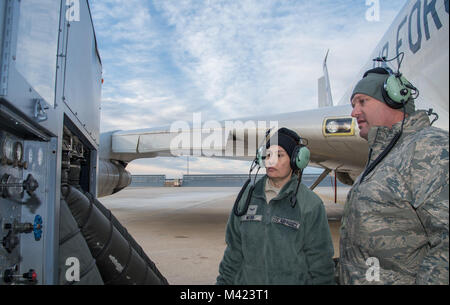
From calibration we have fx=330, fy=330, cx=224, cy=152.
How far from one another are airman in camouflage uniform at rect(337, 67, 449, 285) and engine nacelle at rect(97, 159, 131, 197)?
5.17 metres

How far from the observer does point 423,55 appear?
400 centimetres

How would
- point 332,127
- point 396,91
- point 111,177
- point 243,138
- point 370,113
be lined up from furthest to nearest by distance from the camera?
1. point 111,177
2. point 243,138
3. point 332,127
4. point 370,113
5. point 396,91

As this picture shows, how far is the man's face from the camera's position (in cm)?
162

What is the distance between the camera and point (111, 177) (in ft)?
21.9

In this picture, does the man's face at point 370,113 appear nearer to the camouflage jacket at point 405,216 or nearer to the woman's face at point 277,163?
the camouflage jacket at point 405,216

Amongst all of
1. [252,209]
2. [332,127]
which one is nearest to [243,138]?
[332,127]

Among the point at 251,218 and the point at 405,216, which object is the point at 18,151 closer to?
the point at 251,218

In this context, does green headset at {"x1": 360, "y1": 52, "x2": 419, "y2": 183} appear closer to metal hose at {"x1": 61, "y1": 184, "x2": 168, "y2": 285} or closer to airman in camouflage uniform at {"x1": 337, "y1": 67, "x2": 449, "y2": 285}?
airman in camouflage uniform at {"x1": 337, "y1": 67, "x2": 449, "y2": 285}

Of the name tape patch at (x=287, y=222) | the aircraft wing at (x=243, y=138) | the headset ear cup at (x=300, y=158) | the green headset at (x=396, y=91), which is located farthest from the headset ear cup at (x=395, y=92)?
the aircraft wing at (x=243, y=138)

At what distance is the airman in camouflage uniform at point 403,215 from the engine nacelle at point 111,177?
5.17 m

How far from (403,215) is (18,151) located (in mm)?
1836

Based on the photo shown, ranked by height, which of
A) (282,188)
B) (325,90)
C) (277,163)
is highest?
(325,90)

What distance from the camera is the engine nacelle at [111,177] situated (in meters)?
6.15
